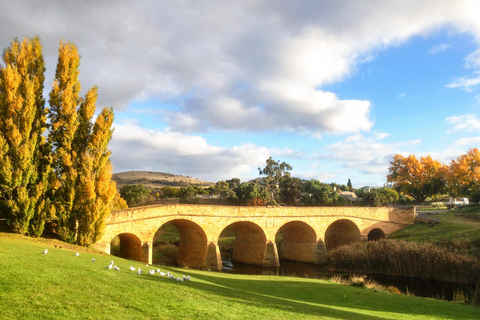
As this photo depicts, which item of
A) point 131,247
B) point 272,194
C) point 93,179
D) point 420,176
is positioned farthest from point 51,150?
point 420,176

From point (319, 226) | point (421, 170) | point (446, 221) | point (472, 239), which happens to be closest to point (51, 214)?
point (319, 226)

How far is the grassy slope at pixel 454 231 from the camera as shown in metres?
28.1

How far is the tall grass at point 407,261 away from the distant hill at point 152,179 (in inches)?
2682

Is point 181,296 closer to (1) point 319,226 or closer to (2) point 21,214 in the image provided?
(2) point 21,214

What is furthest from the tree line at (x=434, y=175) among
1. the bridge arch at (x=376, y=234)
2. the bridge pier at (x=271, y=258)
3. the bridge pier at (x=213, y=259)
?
the bridge pier at (x=213, y=259)

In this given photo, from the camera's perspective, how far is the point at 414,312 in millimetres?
13734

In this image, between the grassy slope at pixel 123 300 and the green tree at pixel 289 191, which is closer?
the grassy slope at pixel 123 300

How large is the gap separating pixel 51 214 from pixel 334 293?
1569cm

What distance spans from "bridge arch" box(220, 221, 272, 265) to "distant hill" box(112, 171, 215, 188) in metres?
59.4

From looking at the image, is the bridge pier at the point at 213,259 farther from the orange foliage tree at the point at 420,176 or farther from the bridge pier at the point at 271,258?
the orange foliage tree at the point at 420,176

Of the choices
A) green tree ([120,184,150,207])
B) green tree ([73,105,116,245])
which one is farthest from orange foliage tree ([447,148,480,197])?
green tree ([73,105,116,245])

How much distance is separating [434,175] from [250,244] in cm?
4297

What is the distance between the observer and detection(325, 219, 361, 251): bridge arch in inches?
1480

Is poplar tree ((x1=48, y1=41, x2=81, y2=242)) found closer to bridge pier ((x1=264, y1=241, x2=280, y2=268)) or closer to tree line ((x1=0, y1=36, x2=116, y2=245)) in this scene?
tree line ((x1=0, y1=36, x2=116, y2=245))
